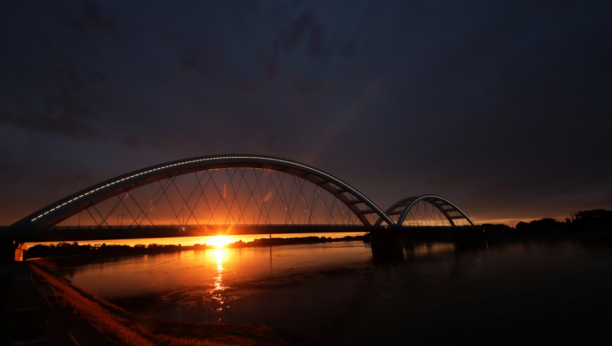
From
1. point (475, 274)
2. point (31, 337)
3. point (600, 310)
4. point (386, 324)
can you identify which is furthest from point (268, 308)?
point (475, 274)

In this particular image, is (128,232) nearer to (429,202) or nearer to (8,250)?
(8,250)

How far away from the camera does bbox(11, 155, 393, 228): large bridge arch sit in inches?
893

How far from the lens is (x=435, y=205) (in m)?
77.3

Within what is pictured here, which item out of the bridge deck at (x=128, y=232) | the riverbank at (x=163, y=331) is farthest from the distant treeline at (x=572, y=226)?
the riverbank at (x=163, y=331)

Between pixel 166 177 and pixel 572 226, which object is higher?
pixel 166 177

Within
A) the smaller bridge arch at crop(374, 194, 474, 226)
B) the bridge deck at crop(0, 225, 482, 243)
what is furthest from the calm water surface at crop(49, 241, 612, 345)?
the smaller bridge arch at crop(374, 194, 474, 226)

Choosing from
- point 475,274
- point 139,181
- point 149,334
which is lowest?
point 475,274

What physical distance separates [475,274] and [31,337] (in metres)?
27.3

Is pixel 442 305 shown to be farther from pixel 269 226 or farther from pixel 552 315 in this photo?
pixel 269 226

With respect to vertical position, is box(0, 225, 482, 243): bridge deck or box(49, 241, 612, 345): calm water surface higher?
box(0, 225, 482, 243): bridge deck

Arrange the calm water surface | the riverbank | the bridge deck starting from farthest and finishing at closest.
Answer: the bridge deck, the calm water surface, the riverbank

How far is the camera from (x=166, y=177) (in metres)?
30.8

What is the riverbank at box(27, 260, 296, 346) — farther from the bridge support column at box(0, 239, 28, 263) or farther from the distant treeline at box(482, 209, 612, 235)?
the distant treeline at box(482, 209, 612, 235)

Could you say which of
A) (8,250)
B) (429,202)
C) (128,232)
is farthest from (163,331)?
(429,202)
